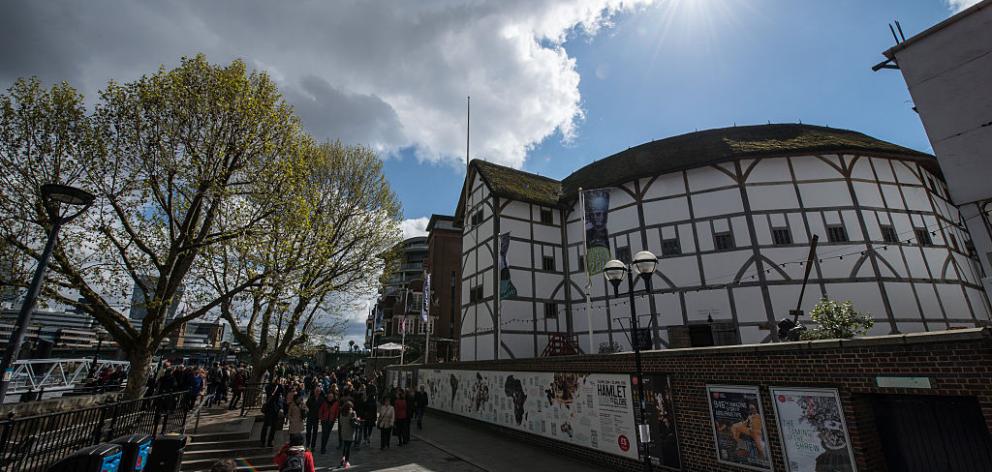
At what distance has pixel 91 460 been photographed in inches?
212

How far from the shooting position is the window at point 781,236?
18.5 meters

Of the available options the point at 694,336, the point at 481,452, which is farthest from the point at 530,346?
the point at 481,452

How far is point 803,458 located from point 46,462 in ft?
43.5

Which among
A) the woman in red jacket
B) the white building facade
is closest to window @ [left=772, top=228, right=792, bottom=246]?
the white building facade

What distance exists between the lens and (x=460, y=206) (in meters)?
31.5

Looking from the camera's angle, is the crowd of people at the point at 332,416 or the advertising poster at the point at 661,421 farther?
the crowd of people at the point at 332,416

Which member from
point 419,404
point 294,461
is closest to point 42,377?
point 419,404

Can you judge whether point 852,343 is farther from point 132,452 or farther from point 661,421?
point 132,452

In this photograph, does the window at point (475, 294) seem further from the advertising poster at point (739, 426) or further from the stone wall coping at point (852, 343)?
the advertising poster at point (739, 426)

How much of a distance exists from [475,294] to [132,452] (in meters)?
19.0

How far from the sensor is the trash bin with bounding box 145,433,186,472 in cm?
721

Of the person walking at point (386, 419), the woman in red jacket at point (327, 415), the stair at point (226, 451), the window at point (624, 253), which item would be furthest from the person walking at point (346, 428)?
the window at point (624, 253)

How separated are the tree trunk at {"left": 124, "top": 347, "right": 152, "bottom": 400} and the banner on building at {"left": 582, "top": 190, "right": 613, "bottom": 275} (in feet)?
48.1

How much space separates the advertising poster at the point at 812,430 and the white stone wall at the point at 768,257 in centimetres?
1175
